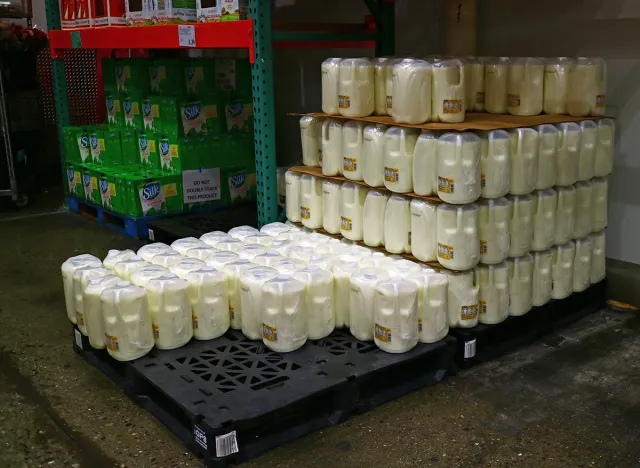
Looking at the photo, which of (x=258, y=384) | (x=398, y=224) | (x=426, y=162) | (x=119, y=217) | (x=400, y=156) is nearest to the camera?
(x=258, y=384)

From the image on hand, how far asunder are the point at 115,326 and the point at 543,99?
8.33 feet

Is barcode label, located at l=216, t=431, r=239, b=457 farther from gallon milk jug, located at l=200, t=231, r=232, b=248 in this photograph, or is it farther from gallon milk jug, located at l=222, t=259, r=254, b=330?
gallon milk jug, located at l=200, t=231, r=232, b=248

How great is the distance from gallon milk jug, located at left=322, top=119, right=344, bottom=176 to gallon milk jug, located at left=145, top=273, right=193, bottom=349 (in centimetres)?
115

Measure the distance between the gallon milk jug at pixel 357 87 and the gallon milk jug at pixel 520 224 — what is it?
90cm

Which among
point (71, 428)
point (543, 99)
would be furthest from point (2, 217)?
point (543, 99)

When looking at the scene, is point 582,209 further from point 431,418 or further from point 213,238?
point 213,238

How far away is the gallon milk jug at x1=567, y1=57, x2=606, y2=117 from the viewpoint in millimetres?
3850

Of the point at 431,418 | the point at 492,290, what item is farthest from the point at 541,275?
the point at 431,418

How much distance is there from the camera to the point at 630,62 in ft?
13.5

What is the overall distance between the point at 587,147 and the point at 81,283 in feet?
8.72

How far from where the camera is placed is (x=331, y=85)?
156 inches

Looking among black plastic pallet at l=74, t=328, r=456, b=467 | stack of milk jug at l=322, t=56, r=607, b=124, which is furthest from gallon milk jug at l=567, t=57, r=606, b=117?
black plastic pallet at l=74, t=328, r=456, b=467

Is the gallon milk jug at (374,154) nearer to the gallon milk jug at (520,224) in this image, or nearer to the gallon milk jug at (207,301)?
the gallon milk jug at (520,224)

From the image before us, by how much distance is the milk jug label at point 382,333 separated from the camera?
3219mm
